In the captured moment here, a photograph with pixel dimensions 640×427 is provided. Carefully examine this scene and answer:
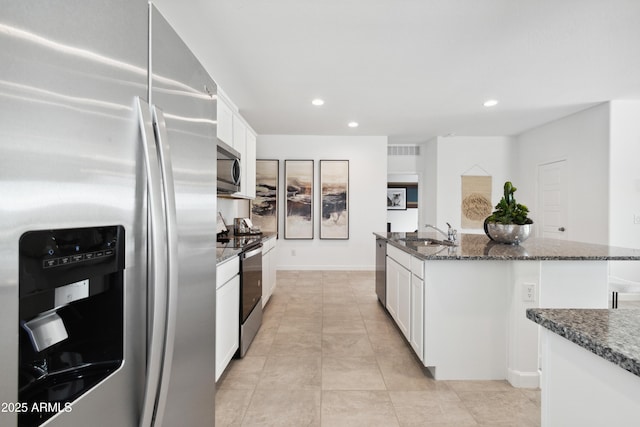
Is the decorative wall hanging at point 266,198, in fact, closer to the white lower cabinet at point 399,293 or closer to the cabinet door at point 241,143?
the cabinet door at point 241,143

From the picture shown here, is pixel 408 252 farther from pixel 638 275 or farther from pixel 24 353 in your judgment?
pixel 638 275

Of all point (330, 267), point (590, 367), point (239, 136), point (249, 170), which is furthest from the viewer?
point (330, 267)

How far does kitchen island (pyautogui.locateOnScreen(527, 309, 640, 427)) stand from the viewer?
2.02 feet

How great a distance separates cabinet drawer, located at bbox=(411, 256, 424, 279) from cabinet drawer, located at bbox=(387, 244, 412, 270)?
0.09 metres

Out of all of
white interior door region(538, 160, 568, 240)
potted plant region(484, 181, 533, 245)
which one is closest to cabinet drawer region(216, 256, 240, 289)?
potted plant region(484, 181, 533, 245)

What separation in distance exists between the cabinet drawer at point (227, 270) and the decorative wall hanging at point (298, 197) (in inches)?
152

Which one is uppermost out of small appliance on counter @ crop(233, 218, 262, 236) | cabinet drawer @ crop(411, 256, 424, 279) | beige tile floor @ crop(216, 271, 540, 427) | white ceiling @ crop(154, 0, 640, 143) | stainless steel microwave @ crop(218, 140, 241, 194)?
white ceiling @ crop(154, 0, 640, 143)

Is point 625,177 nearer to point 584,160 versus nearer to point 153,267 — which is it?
point 584,160

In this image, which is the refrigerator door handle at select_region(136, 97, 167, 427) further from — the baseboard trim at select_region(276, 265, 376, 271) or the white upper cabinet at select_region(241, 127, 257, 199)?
the baseboard trim at select_region(276, 265, 376, 271)

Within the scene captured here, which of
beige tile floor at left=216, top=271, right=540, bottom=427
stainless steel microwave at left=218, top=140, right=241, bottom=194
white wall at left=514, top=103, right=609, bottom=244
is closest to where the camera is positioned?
beige tile floor at left=216, top=271, right=540, bottom=427

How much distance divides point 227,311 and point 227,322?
0.25ft

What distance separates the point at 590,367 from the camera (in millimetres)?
704

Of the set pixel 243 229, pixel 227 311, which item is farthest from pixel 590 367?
pixel 243 229

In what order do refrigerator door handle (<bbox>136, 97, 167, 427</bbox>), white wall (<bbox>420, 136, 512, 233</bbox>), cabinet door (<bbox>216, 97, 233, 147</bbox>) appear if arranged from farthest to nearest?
white wall (<bbox>420, 136, 512, 233</bbox>) < cabinet door (<bbox>216, 97, 233, 147</bbox>) < refrigerator door handle (<bbox>136, 97, 167, 427</bbox>)
